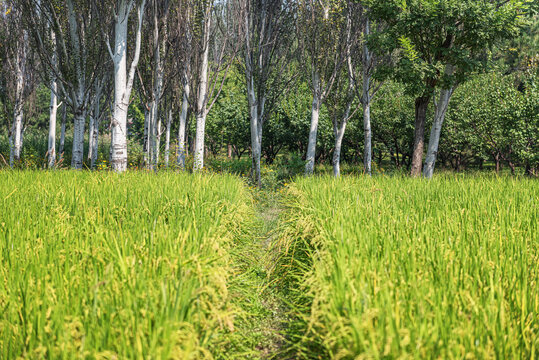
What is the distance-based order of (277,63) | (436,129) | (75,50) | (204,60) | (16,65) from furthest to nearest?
(16,65) < (277,63) < (204,60) < (436,129) < (75,50)

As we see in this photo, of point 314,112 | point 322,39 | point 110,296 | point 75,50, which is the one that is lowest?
point 110,296

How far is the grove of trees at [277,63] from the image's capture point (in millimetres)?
7520

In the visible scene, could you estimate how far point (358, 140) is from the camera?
1792 cm

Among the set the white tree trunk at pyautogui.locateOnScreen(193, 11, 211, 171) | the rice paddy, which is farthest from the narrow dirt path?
the white tree trunk at pyautogui.locateOnScreen(193, 11, 211, 171)

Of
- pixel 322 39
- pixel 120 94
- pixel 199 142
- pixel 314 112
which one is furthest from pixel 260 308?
pixel 322 39

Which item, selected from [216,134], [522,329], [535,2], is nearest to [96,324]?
[522,329]

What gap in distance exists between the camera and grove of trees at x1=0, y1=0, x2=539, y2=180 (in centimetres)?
752

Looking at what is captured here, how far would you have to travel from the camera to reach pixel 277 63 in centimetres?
1122

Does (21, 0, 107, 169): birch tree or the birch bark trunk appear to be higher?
(21, 0, 107, 169): birch tree

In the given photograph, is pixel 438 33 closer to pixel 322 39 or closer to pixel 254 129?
pixel 322 39

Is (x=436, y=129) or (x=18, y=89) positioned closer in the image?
(x=436, y=129)

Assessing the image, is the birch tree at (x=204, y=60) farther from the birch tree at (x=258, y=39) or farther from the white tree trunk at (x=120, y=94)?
the white tree trunk at (x=120, y=94)

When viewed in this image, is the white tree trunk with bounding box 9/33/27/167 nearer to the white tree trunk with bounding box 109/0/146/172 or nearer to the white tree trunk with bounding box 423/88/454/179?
the white tree trunk with bounding box 109/0/146/172

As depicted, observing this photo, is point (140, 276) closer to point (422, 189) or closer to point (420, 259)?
point (420, 259)
